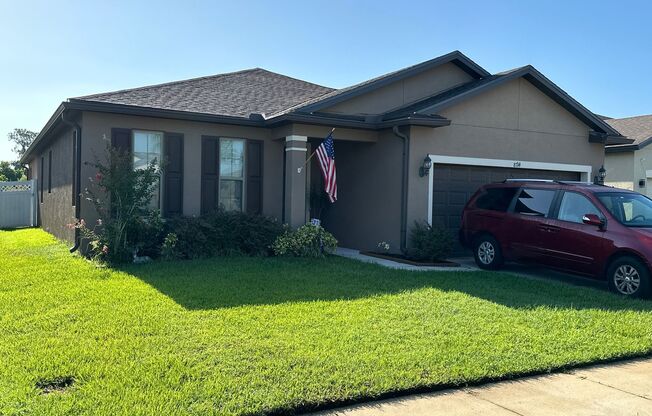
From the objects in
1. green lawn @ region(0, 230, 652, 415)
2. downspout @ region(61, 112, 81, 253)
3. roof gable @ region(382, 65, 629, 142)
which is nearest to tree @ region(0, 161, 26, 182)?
downspout @ region(61, 112, 81, 253)

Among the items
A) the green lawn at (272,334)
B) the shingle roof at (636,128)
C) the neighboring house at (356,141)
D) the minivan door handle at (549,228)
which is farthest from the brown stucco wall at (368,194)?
the shingle roof at (636,128)

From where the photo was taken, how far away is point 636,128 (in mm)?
20016

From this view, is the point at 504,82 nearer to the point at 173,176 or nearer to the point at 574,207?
the point at 574,207

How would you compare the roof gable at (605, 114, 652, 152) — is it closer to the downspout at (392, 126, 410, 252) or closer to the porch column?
the downspout at (392, 126, 410, 252)

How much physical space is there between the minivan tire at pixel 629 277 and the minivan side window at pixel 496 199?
2.45 m

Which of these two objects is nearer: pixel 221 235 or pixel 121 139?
pixel 221 235

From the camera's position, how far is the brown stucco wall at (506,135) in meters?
12.3

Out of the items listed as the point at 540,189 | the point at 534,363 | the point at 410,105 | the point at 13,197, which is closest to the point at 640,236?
the point at 540,189

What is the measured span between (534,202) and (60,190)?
12.1 meters

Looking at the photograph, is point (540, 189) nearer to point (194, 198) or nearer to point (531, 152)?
point (531, 152)

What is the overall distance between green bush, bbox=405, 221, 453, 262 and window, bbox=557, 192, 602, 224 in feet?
8.28

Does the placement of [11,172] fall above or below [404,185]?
above

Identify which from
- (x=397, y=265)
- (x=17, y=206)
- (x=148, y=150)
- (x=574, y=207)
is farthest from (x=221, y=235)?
(x=17, y=206)

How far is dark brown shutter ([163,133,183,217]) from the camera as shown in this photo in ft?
39.5
